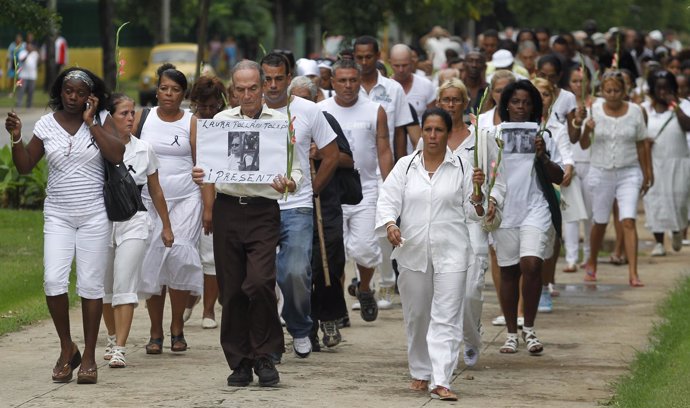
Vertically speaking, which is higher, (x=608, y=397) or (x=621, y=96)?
(x=621, y=96)

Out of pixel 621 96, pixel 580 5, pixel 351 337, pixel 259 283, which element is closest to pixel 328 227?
pixel 351 337

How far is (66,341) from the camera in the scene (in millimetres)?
9781

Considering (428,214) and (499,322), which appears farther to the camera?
(499,322)

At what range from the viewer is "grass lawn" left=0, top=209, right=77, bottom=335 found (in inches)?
496

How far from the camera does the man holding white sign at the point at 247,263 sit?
9.67 m

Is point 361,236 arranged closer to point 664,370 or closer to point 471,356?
point 471,356

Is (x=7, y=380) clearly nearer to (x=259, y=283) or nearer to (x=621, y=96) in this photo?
(x=259, y=283)

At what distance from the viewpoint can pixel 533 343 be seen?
37.3ft

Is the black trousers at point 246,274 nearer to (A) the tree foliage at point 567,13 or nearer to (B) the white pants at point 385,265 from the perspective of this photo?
(B) the white pants at point 385,265

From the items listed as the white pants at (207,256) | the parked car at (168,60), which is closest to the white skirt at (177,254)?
the white pants at (207,256)

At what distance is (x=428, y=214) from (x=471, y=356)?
58.6 inches

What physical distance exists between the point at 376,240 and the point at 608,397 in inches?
125

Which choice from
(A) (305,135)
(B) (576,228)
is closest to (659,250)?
(B) (576,228)

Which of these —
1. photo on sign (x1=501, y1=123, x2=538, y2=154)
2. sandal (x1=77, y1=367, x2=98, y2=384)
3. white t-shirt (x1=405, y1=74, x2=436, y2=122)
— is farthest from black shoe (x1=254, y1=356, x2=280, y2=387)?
white t-shirt (x1=405, y1=74, x2=436, y2=122)
